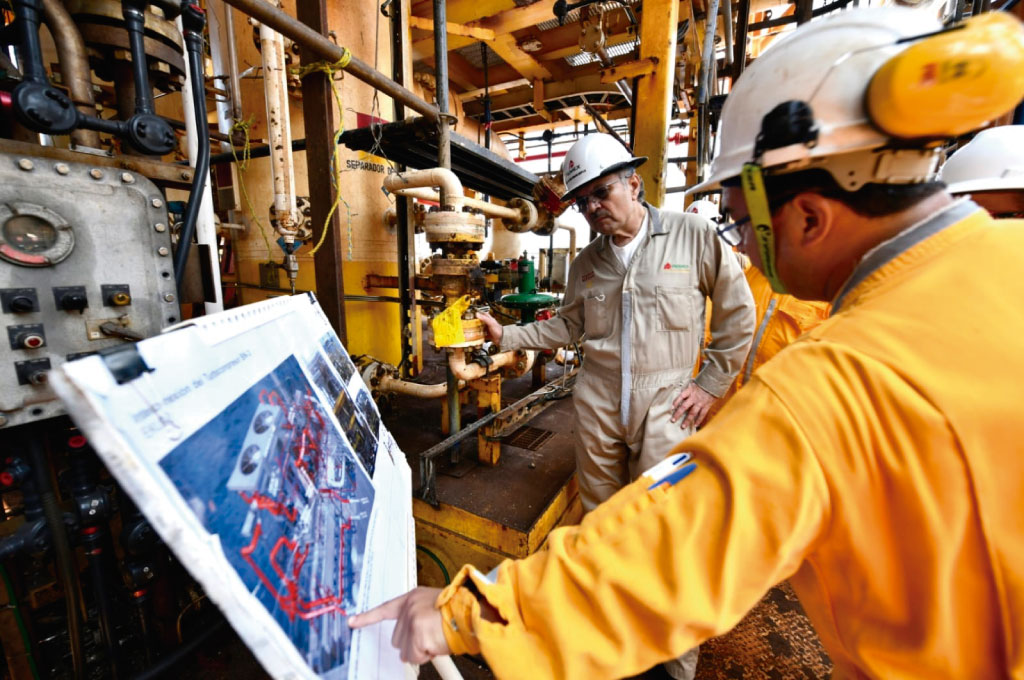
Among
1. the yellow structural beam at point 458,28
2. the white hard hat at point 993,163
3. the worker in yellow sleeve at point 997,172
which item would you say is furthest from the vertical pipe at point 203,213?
the yellow structural beam at point 458,28

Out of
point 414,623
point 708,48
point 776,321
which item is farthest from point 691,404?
point 708,48

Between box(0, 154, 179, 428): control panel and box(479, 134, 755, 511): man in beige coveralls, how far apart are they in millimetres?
1492

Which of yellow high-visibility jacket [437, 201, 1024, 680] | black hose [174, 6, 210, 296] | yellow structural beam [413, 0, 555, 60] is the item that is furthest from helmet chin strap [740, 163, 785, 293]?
yellow structural beam [413, 0, 555, 60]

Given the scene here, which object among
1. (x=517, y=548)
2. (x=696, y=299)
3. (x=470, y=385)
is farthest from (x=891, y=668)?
(x=470, y=385)

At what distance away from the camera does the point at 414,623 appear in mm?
647

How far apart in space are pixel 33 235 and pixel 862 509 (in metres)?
1.56

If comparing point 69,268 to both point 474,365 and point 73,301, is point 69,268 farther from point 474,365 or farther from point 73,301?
point 474,365

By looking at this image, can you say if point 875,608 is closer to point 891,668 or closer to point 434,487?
point 891,668

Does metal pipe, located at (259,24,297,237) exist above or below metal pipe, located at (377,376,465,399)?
above

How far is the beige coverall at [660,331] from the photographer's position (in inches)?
69.4

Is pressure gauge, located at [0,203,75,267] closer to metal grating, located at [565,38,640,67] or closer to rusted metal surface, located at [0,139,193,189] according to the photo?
rusted metal surface, located at [0,139,193,189]

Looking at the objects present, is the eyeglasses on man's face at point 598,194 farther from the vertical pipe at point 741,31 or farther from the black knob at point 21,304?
the vertical pipe at point 741,31

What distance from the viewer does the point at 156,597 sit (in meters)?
1.47

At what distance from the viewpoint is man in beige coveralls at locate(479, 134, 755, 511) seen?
1.76m
